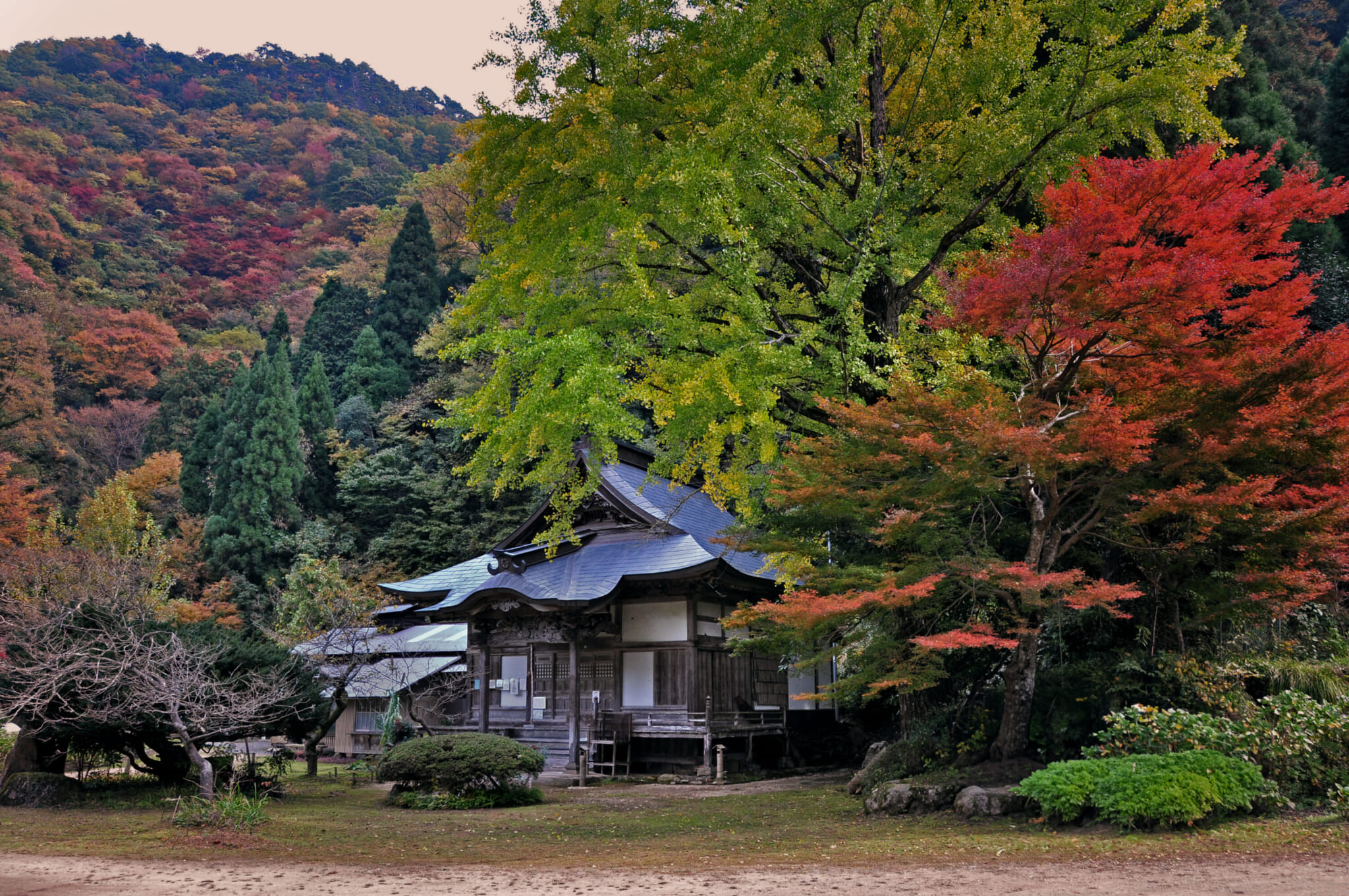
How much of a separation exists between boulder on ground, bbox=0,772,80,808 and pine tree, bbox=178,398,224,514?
22759 millimetres

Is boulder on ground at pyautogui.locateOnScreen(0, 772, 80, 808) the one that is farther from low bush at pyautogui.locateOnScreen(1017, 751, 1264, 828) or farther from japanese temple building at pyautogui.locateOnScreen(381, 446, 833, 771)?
low bush at pyautogui.locateOnScreen(1017, 751, 1264, 828)

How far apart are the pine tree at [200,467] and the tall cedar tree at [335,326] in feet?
27.6

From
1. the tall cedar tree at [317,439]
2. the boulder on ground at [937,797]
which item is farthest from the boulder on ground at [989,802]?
the tall cedar tree at [317,439]

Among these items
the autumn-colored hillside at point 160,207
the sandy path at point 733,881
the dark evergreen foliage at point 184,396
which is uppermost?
the autumn-colored hillside at point 160,207

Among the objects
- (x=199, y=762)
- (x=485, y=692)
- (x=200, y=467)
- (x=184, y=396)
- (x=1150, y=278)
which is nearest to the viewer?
(x=1150, y=278)

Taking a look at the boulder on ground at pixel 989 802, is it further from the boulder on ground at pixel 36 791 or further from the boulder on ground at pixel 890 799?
the boulder on ground at pixel 36 791

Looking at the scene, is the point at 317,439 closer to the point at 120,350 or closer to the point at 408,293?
the point at 408,293

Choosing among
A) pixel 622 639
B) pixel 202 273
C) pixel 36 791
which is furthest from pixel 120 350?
pixel 36 791

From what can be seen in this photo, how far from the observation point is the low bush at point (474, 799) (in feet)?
40.2

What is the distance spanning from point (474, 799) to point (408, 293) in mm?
32240

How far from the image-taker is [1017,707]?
997 cm

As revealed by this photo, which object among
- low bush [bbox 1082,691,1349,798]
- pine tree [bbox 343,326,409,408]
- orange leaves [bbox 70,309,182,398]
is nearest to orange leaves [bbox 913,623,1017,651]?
low bush [bbox 1082,691,1349,798]

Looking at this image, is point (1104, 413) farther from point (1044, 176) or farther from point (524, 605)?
point (524, 605)

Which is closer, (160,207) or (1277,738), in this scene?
(1277,738)
